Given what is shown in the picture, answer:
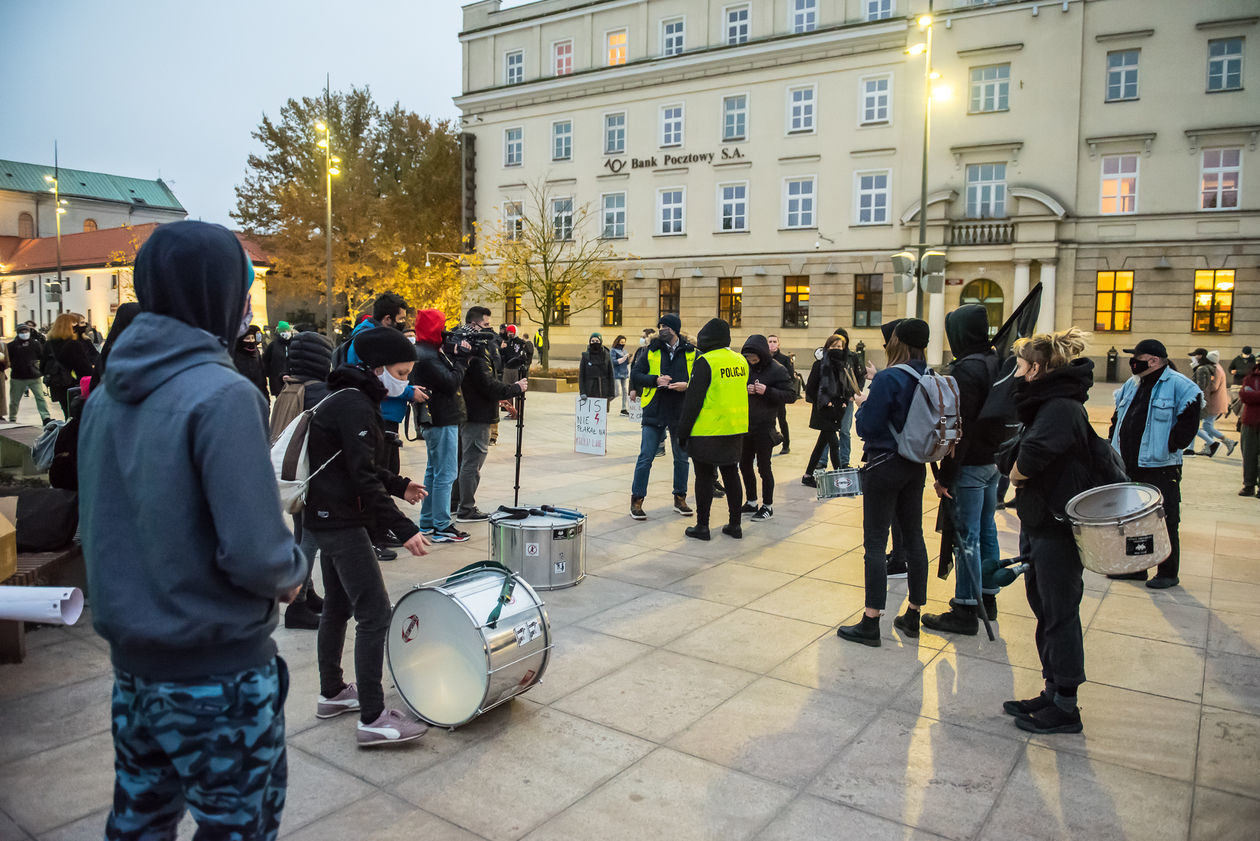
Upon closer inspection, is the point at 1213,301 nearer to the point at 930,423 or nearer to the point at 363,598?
the point at 930,423

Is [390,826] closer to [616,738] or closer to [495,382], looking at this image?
[616,738]

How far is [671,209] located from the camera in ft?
126

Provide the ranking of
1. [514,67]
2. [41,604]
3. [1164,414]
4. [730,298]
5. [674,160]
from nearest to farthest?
[41,604]
[1164,414]
[730,298]
[674,160]
[514,67]

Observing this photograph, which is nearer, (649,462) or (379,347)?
(379,347)

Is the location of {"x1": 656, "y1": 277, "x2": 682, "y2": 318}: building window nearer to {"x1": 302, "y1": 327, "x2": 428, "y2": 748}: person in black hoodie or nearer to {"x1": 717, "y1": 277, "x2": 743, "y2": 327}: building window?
{"x1": 717, "y1": 277, "x2": 743, "y2": 327}: building window

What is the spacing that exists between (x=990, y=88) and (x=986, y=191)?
363 cm

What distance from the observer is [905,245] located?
33.2 meters

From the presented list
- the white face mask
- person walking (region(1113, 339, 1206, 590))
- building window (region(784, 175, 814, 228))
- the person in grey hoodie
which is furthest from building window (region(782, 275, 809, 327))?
the person in grey hoodie

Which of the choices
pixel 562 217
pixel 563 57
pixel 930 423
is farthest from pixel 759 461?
pixel 563 57

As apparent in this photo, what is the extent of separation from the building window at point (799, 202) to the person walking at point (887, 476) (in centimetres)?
3122

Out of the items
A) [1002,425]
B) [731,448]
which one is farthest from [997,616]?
[731,448]

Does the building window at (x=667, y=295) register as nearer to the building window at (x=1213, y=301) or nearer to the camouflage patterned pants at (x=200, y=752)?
the building window at (x=1213, y=301)

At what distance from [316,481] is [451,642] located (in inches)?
37.0

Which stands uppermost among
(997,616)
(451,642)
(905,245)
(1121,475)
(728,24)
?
(728,24)
